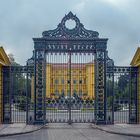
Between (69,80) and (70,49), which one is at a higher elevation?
(70,49)

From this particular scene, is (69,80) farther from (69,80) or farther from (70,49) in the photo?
(70,49)

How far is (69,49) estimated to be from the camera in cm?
2023

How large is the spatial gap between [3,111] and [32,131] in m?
3.60

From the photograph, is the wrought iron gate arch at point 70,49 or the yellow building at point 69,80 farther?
the yellow building at point 69,80

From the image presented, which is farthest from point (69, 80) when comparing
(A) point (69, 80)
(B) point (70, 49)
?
(B) point (70, 49)

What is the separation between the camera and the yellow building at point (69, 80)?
67.9 feet

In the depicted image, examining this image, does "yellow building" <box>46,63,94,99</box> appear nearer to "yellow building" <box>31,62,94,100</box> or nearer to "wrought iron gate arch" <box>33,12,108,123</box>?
"yellow building" <box>31,62,94,100</box>

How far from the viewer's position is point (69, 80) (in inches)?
793

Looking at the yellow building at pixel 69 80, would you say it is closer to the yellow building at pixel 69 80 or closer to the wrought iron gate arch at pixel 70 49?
the yellow building at pixel 69 80

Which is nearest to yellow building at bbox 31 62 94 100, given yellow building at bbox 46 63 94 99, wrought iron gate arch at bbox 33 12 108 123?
yellow building at bbox 46 63 94 99

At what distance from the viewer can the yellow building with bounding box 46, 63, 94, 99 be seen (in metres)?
20.7

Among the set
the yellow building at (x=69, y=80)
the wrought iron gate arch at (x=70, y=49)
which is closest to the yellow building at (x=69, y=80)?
the yellow building at (x=69, y=80)

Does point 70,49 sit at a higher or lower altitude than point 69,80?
higher

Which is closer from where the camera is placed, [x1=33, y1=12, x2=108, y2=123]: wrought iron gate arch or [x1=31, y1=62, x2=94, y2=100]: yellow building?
[x1=33, y1=12, x2=108, y2=123]: wrought iron gate arch
